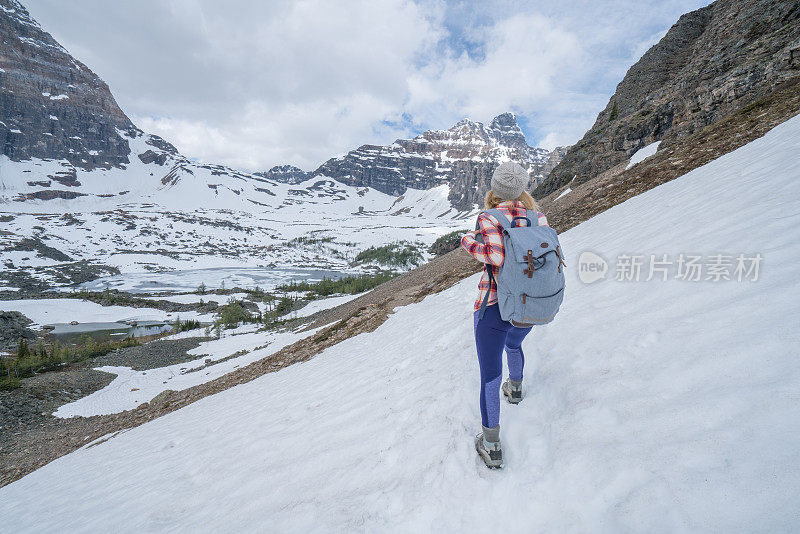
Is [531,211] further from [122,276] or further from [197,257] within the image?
[197,257]

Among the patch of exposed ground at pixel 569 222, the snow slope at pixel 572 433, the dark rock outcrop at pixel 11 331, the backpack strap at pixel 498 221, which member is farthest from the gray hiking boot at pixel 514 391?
the dark rock outcrop at pixel 11 331

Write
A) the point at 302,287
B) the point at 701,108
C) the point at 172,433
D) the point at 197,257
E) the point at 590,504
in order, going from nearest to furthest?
the point at 590,504
the point at 172,433
the point at 701,108
the point at 302,287
the point at 197,257

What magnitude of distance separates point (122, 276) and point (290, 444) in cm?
14430

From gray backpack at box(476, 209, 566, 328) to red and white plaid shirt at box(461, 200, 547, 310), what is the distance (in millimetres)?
62

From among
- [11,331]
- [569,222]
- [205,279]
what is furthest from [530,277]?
[205,279]

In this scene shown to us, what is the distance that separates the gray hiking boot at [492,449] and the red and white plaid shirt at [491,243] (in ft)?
3.61

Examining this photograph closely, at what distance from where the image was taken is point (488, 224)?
2.59 m

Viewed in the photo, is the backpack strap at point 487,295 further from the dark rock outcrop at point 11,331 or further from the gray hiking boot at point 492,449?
the dark rock outcrop at point 11,331

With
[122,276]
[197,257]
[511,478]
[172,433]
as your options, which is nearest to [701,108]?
[511,478]

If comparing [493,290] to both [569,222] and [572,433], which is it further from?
[569,222]

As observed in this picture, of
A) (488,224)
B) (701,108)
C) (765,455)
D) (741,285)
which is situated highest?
(701,108)

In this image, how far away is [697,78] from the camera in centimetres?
1961

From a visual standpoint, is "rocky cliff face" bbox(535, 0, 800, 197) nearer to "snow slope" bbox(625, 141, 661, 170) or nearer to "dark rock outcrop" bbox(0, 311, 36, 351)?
"snow slope" bbox(625, 141, 661, 170)

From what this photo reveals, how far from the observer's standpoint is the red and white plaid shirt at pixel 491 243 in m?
2.52
